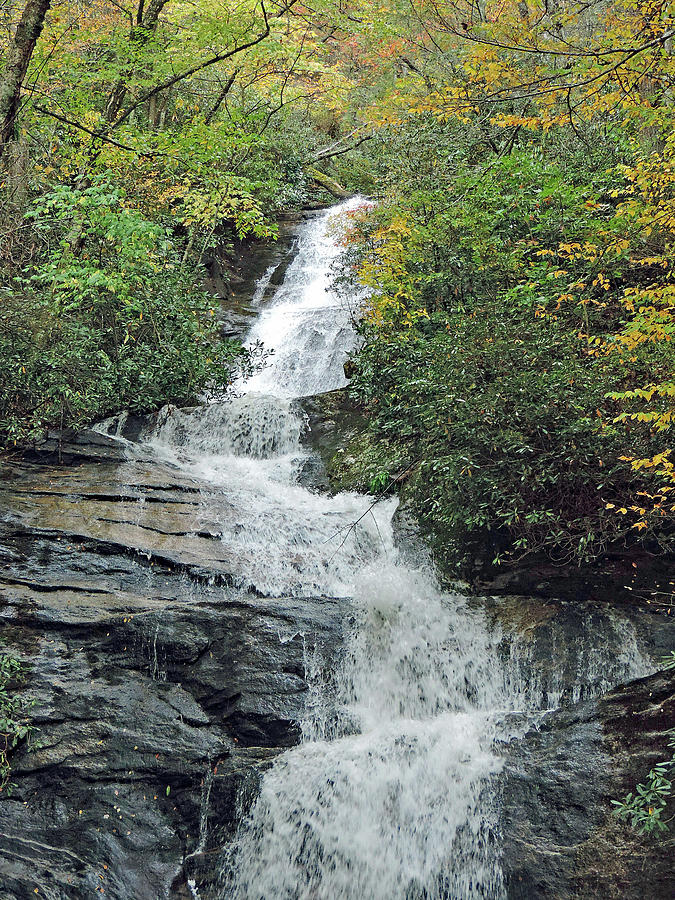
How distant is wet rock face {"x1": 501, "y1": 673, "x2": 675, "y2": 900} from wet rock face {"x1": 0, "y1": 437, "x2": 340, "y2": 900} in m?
2.01

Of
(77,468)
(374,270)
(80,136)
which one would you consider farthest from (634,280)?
(80,136)

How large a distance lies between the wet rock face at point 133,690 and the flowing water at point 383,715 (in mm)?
309

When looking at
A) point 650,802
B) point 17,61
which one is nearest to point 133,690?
point 650,802

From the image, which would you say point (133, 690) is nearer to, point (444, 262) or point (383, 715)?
point (383, 715)

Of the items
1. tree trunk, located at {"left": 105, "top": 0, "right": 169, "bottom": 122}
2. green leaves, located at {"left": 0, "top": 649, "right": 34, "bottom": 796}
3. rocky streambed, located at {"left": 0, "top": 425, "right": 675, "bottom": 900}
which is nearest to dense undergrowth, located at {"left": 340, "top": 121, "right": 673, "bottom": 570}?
rocky streambed, located at {"left": 0, "top": 425, "right": 675, "bottom": 900}

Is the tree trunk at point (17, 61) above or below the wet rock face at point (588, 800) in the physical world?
above

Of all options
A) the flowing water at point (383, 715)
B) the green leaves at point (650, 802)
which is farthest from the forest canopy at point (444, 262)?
the green leaves at point (650, 802)

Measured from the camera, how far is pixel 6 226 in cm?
802

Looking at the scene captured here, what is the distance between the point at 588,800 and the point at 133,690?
146 inches

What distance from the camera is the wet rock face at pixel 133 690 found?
4781 millimetres

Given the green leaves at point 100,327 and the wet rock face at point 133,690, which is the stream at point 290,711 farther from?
the green leaves at point 100,327

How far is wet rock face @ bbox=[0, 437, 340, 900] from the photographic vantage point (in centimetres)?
478

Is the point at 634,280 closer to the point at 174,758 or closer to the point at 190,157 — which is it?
the point at 190,157

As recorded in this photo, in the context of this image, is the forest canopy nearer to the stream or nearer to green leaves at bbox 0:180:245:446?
green leaves at bbox 0:180:245:446
